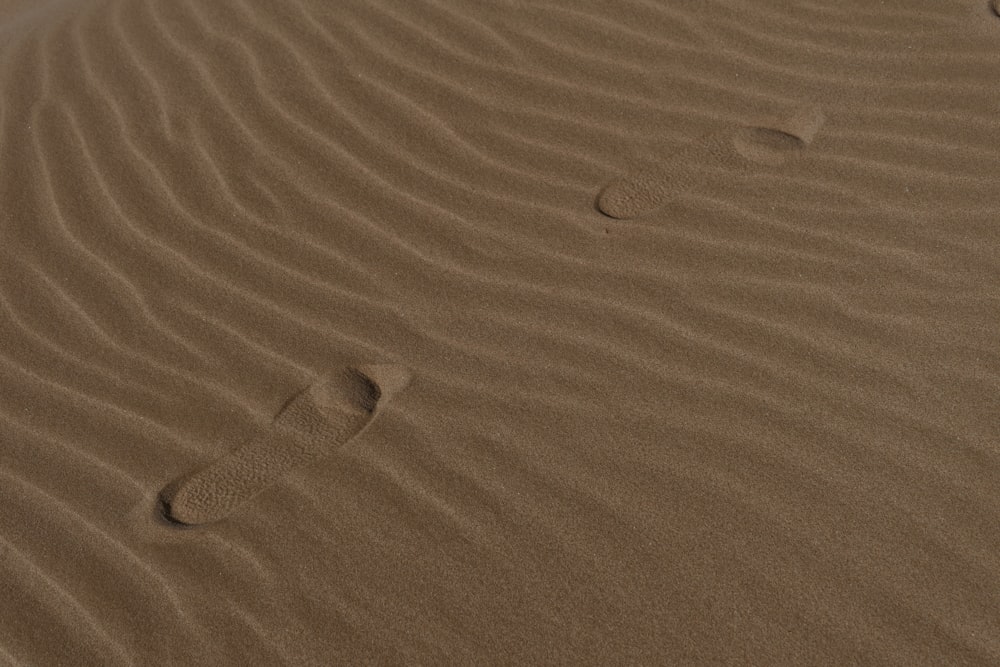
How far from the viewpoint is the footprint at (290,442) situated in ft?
7.88

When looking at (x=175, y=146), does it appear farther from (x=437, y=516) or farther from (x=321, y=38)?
(x=437, y=516)

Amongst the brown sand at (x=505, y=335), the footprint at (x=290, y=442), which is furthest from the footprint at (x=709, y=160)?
the footprint at (x=290, y=442)

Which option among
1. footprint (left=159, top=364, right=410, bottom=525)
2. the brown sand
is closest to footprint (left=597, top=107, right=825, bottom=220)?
the brown sand

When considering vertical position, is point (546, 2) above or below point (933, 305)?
above

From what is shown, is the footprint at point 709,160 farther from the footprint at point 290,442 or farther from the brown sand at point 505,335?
the footprint at point 290,442

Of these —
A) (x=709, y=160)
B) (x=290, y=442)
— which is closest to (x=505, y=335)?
(x=290, y=442)

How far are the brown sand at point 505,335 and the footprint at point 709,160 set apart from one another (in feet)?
0.04

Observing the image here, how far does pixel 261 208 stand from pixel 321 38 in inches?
33.7

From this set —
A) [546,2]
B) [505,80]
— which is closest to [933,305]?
[505,80]

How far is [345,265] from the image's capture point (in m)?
2.91

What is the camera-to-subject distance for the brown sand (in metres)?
2.16

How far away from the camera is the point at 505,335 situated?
267 centimetres

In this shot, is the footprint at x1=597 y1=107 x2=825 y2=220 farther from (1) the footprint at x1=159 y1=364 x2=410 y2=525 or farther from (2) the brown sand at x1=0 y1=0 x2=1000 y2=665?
(1) the footprint at x1=159 y1=364 x2=410 y2=525

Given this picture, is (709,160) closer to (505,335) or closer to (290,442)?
(505,335)
